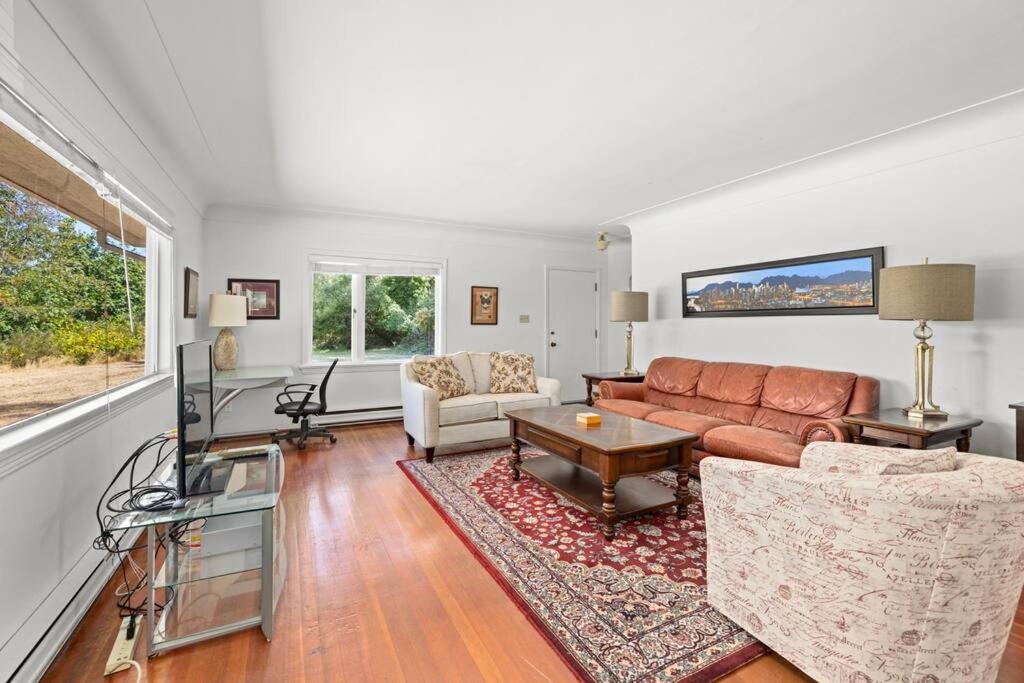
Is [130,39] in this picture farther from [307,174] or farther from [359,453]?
[359,453]

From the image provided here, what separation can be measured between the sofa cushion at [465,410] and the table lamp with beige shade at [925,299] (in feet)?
9.83

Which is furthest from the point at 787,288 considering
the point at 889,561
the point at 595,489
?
the point at 889,561

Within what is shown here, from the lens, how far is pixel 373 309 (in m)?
5.62

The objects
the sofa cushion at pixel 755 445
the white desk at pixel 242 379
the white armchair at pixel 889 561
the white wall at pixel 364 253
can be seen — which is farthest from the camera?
the white wall at pixel 364 253

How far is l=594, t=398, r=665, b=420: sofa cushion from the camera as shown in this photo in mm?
4042

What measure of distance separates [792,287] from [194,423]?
428 centimetres

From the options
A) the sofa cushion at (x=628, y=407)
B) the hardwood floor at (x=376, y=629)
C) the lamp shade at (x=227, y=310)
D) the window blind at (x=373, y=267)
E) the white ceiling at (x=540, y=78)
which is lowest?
the hardwood floor at (x=376, y=629)

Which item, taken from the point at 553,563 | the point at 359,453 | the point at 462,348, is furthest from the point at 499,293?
the point at 553,563

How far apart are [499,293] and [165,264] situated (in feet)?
12.1

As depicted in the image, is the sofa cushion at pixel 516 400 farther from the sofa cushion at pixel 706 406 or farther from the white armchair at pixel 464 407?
the sofa cushion at pixel 706 406

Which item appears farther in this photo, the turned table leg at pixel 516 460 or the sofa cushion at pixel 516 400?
the sofa cushion at pixel 516 400

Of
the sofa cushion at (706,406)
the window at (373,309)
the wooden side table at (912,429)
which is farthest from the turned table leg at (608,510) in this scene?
the window at (373,309)

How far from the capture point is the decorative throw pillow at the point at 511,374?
15.5 feet

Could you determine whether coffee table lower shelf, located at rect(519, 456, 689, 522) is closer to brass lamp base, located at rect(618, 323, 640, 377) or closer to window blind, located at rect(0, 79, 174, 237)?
brass lamp base, located at rect(618, 323, 640, 377)
